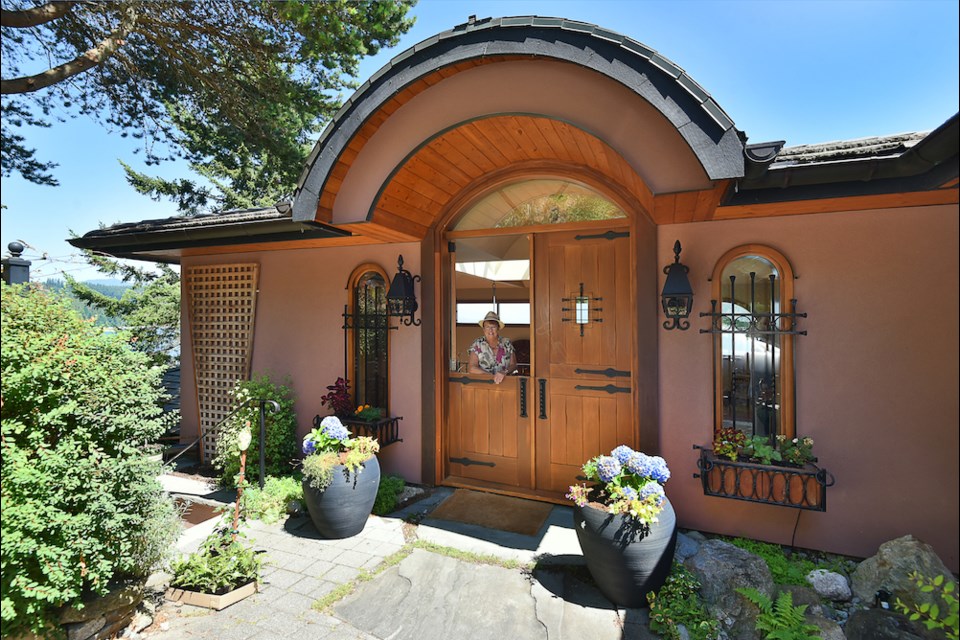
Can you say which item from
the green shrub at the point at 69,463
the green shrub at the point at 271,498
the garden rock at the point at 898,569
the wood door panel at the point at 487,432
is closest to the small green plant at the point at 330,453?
the green shrub at the point at 271,498

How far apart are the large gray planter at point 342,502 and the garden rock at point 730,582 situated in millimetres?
2900

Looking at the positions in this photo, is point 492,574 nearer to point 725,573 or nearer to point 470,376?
point 725,573

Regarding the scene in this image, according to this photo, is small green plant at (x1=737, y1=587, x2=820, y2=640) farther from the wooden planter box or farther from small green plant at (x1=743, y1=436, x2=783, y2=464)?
the wooden planter box

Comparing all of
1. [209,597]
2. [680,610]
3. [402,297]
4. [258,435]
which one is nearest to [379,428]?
[258,435]

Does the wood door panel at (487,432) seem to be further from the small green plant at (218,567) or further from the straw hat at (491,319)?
the small green plant at (218,567)

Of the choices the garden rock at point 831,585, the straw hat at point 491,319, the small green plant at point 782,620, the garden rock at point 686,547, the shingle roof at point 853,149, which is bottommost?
the garden rock at point 831,585

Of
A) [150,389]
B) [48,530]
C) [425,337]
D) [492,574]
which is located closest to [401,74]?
[425,337]

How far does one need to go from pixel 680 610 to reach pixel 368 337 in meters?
4.46

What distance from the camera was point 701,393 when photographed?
4414mm

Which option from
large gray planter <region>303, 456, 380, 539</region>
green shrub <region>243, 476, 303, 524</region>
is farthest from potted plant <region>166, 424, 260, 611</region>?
green shrub <region>243, 476, 303, 524</region>

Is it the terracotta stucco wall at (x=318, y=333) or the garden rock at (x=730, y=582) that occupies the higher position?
the terracotta stucco wall at (x=318, y=333)

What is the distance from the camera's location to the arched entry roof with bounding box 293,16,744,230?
3191 mm

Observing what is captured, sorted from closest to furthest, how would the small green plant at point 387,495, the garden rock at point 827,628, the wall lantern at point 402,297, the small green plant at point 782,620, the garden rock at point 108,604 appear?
the garden rock at point 108,604 < the small green plant at point 782,620 < the garden rock at point 827,628 < the small green plant at point 387,495 < the wall lantern at point 402,297

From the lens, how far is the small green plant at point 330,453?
422 cm
